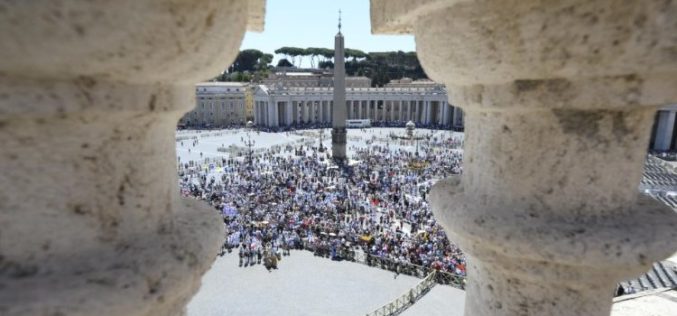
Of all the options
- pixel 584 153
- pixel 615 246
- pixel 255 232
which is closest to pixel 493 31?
pixel 584 153

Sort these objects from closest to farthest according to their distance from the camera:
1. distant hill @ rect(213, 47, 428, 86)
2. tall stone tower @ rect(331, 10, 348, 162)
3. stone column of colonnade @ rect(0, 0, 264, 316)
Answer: stone column of colonnade @ rect(0, 0, 264, 316) < tall stone tower @ rect(331, 10, 348, 162) < distant hill @ rect(213, 47, 428, 86)

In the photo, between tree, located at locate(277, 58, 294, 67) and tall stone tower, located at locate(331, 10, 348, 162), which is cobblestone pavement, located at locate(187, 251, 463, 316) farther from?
tree, located at locate(277, 58, 294, 67)

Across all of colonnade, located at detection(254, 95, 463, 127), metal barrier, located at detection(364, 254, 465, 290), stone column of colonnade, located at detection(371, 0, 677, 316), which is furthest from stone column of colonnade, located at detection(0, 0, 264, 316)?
colonnade, located at detection(254, 95, 463, 127)

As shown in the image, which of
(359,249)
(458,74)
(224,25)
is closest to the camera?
(224,25)

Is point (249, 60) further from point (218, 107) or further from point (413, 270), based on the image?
point (413, 270)

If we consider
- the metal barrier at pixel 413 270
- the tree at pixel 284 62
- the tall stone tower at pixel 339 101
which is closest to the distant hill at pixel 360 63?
the tree at pixel 284 62

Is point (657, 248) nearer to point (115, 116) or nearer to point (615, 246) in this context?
point (615, 246)

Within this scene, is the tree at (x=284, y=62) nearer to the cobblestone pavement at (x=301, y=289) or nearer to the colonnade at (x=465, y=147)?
the cobblestone pavement at (x=301, y=289)
